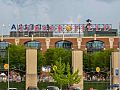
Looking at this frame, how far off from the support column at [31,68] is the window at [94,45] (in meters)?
53.8

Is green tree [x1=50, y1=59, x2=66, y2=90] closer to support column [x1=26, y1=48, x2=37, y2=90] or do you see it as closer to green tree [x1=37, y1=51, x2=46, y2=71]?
support column [x1=26, y1=48, x2=37, y2=90]

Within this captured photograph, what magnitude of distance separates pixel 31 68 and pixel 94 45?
55256 millimetres

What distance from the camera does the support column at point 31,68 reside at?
222 feet

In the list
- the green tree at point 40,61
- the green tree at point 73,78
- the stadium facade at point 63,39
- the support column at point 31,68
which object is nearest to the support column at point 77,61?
the green tree at point 73,78

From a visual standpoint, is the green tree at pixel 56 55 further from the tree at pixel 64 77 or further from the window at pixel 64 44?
the tree at pixel 64 77

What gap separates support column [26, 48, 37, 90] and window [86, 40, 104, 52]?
53.8 meters

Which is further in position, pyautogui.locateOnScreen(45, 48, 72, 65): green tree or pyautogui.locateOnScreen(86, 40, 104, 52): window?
pyautogui.locateOnScreen(86, 40, 104, 52): window

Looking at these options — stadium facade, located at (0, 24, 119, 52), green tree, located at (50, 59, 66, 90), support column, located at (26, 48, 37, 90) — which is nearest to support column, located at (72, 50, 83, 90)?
green tree, located at (50, 59, 66, 90)

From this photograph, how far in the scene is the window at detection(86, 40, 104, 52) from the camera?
4780 inches

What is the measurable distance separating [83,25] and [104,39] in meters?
9.36

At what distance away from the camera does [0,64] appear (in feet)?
317

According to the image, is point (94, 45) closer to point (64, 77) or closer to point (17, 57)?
point (17, 57)

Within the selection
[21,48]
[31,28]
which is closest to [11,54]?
[21,48]

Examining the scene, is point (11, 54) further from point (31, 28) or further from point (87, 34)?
point (87, 34)
